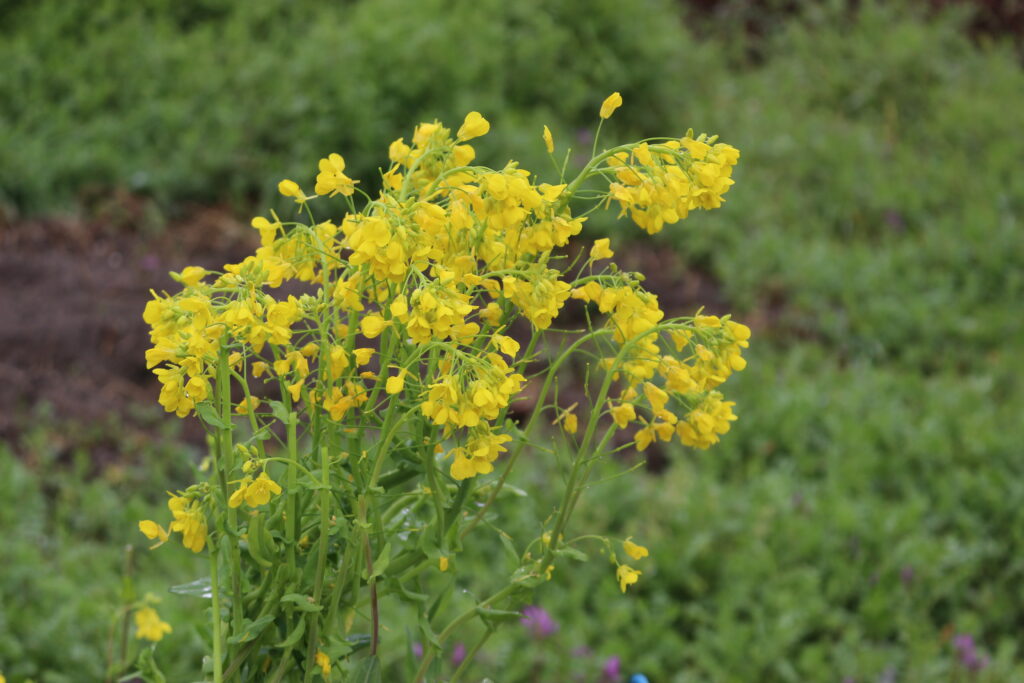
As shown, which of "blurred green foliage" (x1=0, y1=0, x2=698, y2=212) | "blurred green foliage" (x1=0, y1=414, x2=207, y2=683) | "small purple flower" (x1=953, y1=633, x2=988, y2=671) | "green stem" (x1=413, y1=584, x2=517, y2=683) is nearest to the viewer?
"green stem" (x1=413, y1=584, x2=517, y2=683)

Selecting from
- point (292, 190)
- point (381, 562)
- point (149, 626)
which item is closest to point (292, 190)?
point (292, 190)

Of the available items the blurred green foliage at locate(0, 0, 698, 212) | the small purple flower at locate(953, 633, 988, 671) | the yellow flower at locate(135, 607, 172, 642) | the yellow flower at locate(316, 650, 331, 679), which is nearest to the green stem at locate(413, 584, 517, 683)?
the yellow flower at locate(316, 650, 331, 679)

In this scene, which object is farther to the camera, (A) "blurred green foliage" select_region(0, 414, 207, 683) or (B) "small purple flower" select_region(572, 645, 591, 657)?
(B) "small purple flower" select_region(572, 645, 591, 657)

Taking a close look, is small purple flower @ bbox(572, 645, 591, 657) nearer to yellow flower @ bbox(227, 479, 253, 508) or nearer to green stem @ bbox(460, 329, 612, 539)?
green stem @ bbox(460, 329, 612, 539)

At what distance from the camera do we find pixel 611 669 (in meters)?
2.47

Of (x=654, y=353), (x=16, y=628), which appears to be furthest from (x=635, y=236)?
(x=654, y=353)

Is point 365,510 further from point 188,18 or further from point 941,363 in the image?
point 188,18

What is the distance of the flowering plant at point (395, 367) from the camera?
3.46 feet

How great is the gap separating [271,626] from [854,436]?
2462 millimetres

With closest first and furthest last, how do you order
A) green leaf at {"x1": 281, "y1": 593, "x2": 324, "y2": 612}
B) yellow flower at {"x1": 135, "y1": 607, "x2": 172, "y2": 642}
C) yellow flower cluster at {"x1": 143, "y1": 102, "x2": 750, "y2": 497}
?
yellow flower cluster at {"x1": 143, "y1": 102, "x2": 750, "y2": 497} < green leaf at {"x1": 281, "y1": 593, "x2": 324, "y2": 612} < yellow flower at {"x1": 135, "y1": 607, "x2": 172, "y2": 642}

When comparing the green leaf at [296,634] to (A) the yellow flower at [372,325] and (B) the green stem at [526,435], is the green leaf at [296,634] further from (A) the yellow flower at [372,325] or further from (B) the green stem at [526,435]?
(A) the yellow flower at [372,325]

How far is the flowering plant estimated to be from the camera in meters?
1.05

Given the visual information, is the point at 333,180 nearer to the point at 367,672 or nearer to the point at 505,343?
the point at 505,343

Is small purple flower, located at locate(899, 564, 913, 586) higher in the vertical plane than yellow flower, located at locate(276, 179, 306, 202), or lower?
lower
